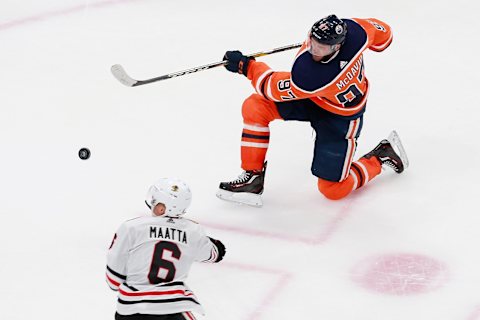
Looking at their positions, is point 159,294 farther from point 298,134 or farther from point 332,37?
point 298,134

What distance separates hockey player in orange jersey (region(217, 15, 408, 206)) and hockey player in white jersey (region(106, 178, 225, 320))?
1.04 meters

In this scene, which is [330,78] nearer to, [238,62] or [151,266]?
[238,62]

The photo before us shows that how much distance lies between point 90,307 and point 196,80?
6.67ft

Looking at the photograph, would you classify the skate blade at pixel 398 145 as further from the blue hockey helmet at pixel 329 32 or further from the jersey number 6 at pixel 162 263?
the jersey number 6 at pixel 162 263

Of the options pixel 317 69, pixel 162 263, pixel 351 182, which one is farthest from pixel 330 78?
pixel 162 263

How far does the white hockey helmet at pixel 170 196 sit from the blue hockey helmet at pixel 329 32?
1.00 m

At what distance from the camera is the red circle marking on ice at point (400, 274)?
4188mm

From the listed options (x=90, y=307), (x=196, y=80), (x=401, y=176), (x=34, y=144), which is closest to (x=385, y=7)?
(x=196, y=80)

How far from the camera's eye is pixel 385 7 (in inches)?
259

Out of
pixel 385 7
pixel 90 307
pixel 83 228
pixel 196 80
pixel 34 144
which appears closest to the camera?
pixel 90 307

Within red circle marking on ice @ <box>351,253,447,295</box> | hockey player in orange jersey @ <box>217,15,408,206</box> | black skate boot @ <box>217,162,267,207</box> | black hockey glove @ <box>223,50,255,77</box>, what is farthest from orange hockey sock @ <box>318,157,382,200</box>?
black hockey glove @ <box>223,50,255,77</box>

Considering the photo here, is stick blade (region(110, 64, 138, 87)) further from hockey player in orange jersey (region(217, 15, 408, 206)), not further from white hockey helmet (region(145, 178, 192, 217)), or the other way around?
white hockey helmet (region(145, 178, 192, 217))

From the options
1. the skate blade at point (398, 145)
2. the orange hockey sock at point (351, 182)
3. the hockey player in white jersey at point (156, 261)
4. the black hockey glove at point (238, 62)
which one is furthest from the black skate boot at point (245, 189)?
the hockey player in white jersey at point (156, 261)

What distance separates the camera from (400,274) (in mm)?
4266
